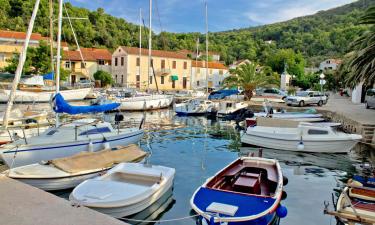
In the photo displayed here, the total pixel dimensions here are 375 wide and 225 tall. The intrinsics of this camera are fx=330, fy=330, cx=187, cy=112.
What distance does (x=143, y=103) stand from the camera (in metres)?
39.5

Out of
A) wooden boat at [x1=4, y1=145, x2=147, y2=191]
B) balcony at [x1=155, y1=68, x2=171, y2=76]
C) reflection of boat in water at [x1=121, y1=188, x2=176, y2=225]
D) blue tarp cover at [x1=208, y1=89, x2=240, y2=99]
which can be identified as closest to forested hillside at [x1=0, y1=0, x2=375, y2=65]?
balcony at [x1=155, y1=68, x2=171, y2=76]

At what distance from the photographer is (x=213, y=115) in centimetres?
3700

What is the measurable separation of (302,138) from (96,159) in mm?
12148

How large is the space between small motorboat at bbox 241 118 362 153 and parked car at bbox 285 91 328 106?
20527 millimetres

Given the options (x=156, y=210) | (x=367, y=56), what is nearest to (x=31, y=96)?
(x=156, y=210)

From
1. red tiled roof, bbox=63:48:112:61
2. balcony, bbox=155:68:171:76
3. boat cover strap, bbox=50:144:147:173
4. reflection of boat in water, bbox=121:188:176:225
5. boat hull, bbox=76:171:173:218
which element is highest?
red tiled roof, bbox=63:48:112:61

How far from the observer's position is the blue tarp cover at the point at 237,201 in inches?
316

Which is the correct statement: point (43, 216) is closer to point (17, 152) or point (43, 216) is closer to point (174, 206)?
point (174, 206)

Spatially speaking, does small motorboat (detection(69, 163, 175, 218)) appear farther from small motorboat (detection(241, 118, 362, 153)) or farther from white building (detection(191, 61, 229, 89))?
white building (detection(191, 61, 229, 89))

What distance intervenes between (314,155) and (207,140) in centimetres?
739

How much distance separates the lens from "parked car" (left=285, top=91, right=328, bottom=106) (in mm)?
39969

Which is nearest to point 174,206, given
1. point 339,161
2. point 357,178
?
point 357,178

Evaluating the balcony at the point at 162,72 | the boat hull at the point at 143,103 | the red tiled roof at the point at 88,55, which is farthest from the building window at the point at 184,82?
the boat hull at the point at 143,103

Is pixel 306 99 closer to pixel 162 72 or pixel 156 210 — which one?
pixel 162 72
